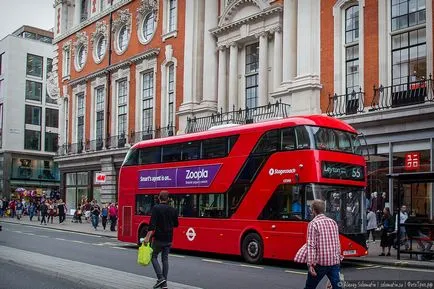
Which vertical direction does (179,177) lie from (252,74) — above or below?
below

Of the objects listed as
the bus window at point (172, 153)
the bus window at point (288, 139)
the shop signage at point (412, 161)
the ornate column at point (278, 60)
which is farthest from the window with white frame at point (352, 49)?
the bus window at point (288, 139)

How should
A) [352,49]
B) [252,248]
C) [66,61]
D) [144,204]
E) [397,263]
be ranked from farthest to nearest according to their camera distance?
[66,61]
[352,49]
[144,204]
[252,248]
[397,263]

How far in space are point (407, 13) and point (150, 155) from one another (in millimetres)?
11380

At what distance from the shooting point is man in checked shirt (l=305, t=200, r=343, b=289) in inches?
300

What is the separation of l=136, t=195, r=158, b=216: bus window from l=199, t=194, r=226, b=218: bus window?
8.97 feet

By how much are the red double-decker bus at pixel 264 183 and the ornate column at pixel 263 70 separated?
31.4ft

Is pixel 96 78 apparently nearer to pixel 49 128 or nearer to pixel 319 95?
pixel 319 95

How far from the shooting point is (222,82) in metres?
31.7

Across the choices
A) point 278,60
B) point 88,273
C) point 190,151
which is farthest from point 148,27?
point 88,273

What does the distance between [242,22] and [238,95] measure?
3.82 metres

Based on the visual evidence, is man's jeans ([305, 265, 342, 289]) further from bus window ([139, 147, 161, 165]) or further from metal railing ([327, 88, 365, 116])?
metal railing ([327, 88, 365, 116])

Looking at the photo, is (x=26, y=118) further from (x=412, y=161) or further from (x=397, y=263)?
(x=397, y=263)

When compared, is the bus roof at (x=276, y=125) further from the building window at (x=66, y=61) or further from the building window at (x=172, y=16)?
the building window at (x=66, y=61)

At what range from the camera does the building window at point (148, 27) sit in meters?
37.5
